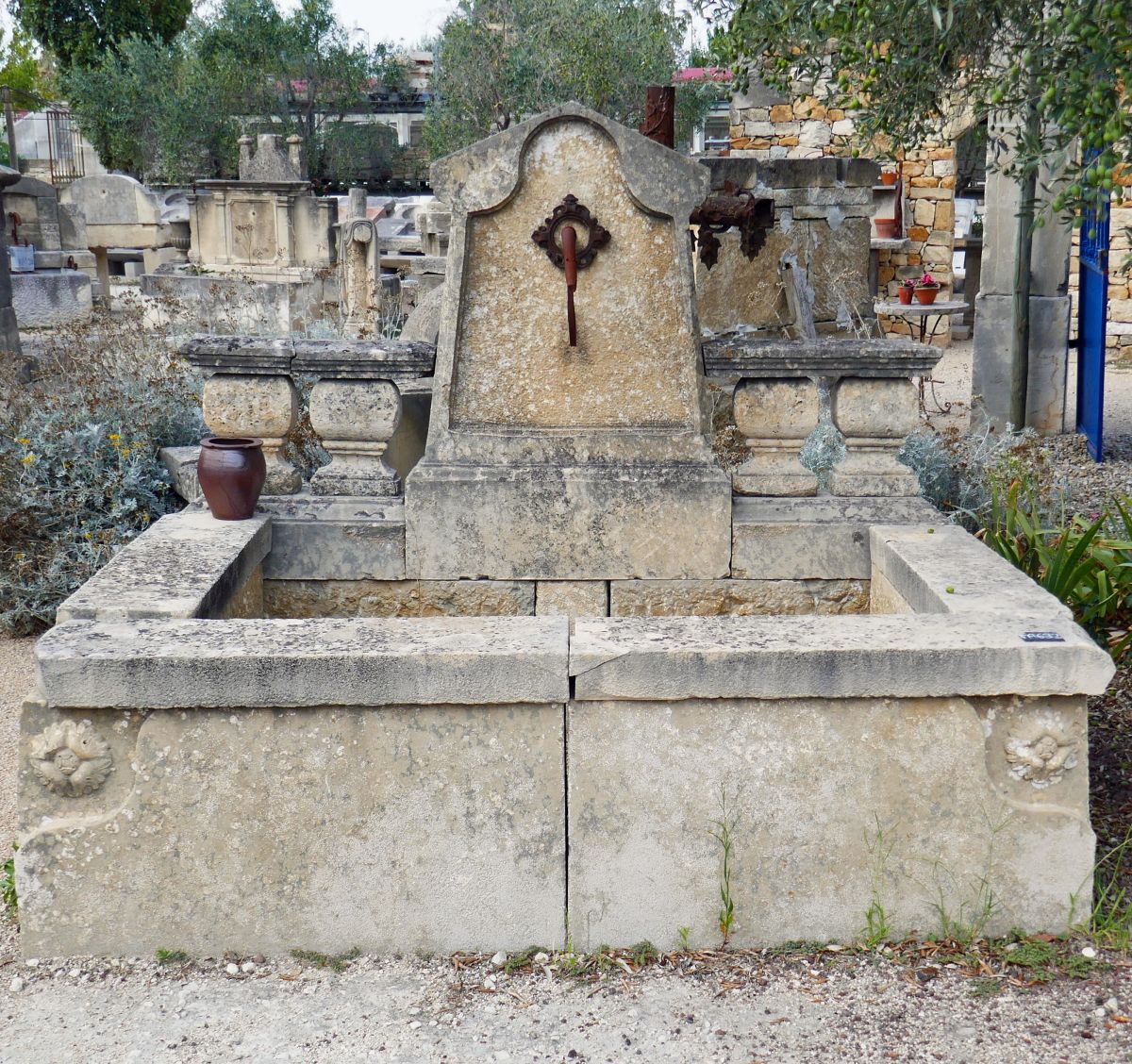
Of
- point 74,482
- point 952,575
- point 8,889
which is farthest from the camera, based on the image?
point 74,482

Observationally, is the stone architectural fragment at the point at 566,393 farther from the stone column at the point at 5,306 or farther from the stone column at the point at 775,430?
the stone column at the point at 5,306

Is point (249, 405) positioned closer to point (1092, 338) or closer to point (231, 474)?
point (231, 474)

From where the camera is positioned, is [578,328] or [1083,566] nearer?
[578,328]

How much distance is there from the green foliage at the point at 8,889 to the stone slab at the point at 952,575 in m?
2.48

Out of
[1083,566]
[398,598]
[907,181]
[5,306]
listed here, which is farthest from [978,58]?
[907,181]

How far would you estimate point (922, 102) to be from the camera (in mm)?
4699

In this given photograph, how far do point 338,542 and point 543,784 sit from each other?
1.50 meters

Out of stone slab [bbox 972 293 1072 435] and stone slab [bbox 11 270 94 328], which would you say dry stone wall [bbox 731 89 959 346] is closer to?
stone slab [bbox 972 293 1072 435]

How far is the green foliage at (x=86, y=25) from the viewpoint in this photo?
30359mm

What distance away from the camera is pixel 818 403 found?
419cm

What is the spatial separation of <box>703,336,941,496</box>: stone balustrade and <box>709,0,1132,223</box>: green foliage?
739 millimetres

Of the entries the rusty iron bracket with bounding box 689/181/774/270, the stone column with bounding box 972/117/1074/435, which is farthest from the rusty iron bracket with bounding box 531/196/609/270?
the stone column with bounding box 972/117/1074/435

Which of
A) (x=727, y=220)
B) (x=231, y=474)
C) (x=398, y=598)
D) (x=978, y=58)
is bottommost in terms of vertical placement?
(x=398, y=598)

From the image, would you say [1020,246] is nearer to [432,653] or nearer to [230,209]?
[432,653]
